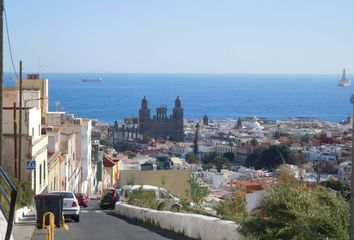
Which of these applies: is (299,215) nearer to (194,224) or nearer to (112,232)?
(194,224)

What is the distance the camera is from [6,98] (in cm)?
4059

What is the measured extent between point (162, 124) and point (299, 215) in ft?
596

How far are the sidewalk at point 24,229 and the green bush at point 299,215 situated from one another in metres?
7.88

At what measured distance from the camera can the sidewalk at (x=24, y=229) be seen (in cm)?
1716

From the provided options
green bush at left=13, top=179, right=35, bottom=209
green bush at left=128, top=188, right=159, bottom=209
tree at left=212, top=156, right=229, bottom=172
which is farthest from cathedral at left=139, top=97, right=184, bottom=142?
green bush at left=128, top=188, right=159, bottom=209

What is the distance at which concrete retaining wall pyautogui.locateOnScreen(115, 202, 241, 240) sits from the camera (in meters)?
12.9

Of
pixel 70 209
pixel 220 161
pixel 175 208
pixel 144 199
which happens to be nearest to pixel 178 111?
pixel 220 161

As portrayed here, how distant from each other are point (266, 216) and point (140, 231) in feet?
28.8

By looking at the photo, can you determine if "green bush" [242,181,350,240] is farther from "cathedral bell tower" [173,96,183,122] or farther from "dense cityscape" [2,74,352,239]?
"cathedral bell tower" [173,96,183,122]

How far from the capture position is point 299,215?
9.58 meters

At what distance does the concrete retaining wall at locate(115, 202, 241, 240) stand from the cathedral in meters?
163

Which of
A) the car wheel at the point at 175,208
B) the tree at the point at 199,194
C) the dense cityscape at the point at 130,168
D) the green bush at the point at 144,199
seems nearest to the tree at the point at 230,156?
the dense cityscape at the point at 130,168

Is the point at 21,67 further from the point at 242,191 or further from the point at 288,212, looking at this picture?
the point at 288,212

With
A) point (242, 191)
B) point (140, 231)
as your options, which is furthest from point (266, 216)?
point (140, 231)
